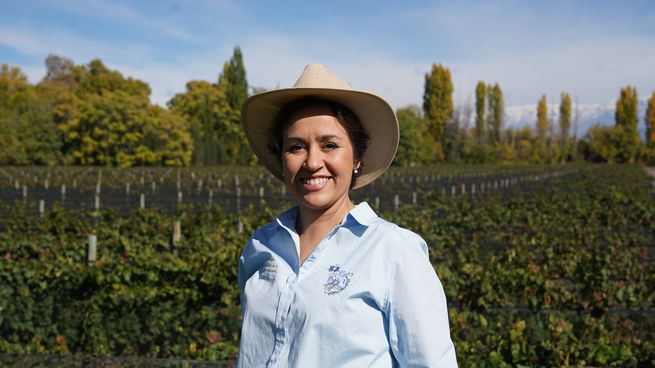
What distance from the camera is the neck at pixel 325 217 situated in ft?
6.10

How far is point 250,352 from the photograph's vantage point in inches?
72.6

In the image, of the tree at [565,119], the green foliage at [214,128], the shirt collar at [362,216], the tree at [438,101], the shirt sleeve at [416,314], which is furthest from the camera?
the tree at [565,119]

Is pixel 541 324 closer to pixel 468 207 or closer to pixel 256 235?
pixel 256 235

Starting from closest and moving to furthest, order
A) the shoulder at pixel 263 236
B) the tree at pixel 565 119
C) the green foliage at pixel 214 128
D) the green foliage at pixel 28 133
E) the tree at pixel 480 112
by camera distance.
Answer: the shoulder at pixel 263 236 → the green foliage at pixel 28 133 → the green foliage at pixel 214 128 → the tree at pixel 480 112 → the tree at pixel 565 119

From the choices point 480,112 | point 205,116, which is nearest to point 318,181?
point 205,116

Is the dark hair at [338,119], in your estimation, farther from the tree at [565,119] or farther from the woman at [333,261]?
the tree at [565,119]

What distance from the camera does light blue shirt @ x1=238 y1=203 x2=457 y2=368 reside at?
5.16 ft

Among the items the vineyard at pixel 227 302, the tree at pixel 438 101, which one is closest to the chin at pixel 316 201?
the vineyard at pixel 227 302

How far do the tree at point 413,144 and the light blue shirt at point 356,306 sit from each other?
6482 cm

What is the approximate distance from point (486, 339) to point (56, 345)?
3.59 metres

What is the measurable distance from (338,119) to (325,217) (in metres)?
0.29

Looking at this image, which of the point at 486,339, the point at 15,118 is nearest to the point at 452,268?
the point at 486,339

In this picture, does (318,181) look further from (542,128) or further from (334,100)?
(542,128)

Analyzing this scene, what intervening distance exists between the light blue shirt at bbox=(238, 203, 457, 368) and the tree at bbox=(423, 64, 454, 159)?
82.9m
